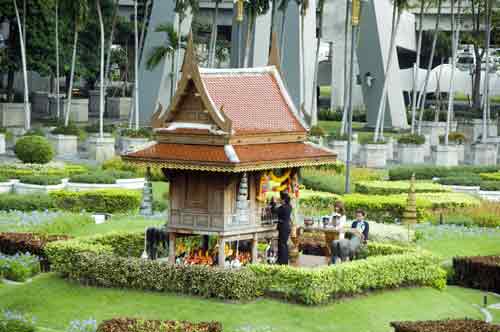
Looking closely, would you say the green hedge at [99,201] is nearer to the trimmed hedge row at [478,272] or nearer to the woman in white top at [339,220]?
the woman in white top at [339,220]

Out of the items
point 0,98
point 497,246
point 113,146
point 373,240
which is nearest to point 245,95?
point 373,240

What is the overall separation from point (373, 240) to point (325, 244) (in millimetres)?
1883

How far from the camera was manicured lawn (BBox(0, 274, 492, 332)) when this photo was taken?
1050 inches

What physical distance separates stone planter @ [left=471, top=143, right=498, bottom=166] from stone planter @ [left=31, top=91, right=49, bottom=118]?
35664mm

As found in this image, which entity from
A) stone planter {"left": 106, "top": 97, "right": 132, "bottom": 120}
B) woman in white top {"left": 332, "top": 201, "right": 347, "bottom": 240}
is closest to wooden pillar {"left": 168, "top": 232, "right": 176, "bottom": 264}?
woman in white top {"left": 332, "top": 201, "right": 347, "bottom": 240}

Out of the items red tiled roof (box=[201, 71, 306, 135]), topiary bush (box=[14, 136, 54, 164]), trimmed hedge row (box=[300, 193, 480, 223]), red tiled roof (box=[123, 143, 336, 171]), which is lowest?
trimmed hedge row (box=[300, 193, 480, 223])

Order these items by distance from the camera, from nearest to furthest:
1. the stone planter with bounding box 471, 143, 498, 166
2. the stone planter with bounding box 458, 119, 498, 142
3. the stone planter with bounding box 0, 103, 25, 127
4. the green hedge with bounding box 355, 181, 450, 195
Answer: the green hedge with bounding box 355, 181, 450, 195, the stone planter with bounding box 471, 143, 498, 166, the stone planter with bounding box 0, 103, 25, 127, the stone planter with bounding box 458, 119, 498, 142

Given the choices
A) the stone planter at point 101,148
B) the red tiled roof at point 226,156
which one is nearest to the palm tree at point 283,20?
the stone planter at point 101,148

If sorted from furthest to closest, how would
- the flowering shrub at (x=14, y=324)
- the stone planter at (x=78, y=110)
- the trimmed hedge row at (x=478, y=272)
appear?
the stone planter at (x=78, y=110) → the trimmed hedge row at (x=478, y=272) → the flowering shrub at (x=14, y=324)

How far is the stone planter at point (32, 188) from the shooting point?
45.1 m

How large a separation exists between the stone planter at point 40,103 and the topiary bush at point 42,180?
4158cm

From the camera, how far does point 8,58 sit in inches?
2901

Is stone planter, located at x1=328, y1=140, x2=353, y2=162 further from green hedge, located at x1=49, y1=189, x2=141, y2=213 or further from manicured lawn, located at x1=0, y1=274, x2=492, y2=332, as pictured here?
manicured lawn, located at x1=0, y1=274, x2=492, y2=332

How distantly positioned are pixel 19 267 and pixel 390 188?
1839cm
